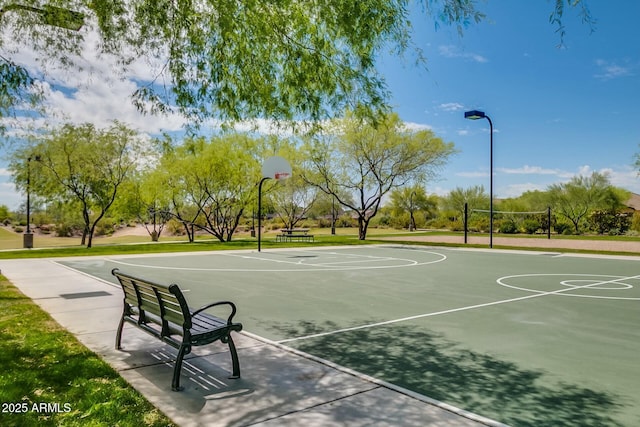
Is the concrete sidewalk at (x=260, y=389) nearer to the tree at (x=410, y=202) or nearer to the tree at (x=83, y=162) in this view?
the tree at (x=83, y=162)

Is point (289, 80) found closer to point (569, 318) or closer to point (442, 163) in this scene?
point (569, 318)

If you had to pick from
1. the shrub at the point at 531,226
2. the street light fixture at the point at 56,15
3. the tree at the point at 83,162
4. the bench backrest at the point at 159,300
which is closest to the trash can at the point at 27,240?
the tree at the point at 83,162

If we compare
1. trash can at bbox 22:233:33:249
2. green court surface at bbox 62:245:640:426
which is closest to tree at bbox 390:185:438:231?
trash can at bbox 22:233:33:249

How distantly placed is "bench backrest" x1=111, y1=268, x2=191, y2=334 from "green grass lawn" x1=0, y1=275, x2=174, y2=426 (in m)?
0.75

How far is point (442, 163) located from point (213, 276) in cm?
2440

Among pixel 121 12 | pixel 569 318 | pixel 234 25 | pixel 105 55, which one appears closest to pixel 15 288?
pixel 105 55

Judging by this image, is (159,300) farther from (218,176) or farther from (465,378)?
(218,176)

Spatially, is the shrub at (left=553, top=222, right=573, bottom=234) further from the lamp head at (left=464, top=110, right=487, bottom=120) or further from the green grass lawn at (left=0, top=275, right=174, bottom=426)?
the green grass lawn at (left=0, top=275, right=174, bottom=426)

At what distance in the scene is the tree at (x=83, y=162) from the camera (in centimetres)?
3086

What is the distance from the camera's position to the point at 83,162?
103 feet

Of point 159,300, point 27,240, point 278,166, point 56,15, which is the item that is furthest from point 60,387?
point 27,240

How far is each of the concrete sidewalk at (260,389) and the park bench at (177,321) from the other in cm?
28

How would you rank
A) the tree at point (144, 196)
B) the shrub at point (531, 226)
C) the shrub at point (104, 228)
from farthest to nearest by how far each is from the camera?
the shrub at point (104, 228) < the shrub at point (531, 226) < the tree at point (144, 196)

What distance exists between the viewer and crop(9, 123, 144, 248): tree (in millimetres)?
30859
